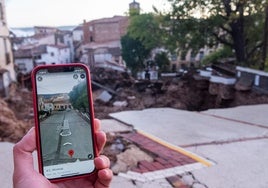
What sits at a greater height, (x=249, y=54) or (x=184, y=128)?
(x=249, y=54)

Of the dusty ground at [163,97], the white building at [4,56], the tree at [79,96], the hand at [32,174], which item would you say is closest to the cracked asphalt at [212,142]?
the hand at [32,174]

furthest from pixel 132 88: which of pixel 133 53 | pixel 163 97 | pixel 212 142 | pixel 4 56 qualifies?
pixel 212 142

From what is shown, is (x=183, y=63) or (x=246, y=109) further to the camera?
(x=183, y=63)

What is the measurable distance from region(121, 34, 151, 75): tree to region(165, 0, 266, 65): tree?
36.7ft

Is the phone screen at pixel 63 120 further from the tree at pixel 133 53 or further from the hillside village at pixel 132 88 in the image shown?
the tree at pixel 133 53

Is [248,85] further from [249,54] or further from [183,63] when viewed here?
[183,63]

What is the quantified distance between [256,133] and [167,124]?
164 cm

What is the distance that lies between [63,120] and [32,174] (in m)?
0.31

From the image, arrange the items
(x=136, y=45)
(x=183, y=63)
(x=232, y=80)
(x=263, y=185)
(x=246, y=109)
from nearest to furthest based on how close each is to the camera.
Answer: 1. (x=263, y=185)
2. (x=246, y=109)
3. (x=232, y=80)
4. (x=136, y=45)
5. (x=183, y=63)

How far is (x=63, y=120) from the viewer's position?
60.4 inches

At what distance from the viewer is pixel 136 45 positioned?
2581 cm

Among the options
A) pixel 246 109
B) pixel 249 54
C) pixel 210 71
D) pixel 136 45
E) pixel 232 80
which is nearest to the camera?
pixel 246 109

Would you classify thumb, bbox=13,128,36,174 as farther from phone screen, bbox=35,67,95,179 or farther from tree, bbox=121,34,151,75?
tree, bbox=121,34,151,75

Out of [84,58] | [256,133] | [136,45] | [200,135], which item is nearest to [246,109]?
[256,133]
